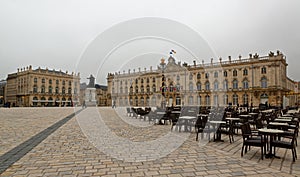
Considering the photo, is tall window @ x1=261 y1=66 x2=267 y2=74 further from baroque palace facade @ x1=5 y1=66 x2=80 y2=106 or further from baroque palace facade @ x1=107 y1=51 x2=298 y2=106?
baroque palace facade @ x1=5 y1=66 x2=80 y2=106

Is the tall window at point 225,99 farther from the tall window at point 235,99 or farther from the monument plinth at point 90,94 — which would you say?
the monument plinth at point 90,94

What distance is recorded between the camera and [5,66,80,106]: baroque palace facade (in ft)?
204

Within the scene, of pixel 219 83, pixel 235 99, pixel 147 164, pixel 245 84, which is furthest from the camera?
pixel 219 83

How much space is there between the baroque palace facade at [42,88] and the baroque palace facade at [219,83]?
19.1 m

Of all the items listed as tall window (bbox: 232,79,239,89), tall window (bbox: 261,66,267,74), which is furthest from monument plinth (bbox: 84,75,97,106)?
tall window (bbox: 261,66,267,74)

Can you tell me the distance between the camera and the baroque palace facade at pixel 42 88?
62312 millimetres

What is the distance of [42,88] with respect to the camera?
64.2m

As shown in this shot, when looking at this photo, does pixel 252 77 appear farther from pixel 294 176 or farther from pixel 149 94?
pixel 294 176

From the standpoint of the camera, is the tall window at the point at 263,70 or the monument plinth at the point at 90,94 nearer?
the monument plinth at the point at 90,94

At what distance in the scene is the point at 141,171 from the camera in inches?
152

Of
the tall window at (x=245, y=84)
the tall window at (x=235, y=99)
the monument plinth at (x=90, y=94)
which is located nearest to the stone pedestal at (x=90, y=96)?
the monument plinth at (x=90, y=94)

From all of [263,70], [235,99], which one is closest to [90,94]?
[235,99]

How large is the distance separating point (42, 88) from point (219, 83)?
50739 mm

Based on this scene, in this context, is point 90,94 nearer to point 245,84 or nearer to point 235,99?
point 235,99
